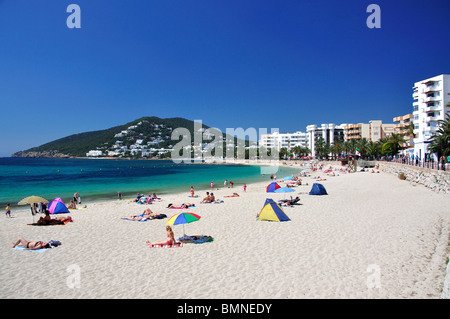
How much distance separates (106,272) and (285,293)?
5.04 m

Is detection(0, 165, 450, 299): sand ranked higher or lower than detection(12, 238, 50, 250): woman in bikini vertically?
lower

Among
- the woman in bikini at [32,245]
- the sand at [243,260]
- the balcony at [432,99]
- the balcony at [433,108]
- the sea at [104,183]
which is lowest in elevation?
the sea at [104,183]

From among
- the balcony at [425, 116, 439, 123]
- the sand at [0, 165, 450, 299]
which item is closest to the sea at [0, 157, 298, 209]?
the sand at [0, 165, 450, 299]

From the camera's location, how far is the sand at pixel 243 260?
6.59 meters

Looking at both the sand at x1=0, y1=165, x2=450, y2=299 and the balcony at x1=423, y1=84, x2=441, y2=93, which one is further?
the balcony at x1=423, y1=84, x2=441, y2=93

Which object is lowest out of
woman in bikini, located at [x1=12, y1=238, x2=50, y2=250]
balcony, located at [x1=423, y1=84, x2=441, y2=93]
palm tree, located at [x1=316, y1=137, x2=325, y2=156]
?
woman in bikini, located at [x1=12, y1=238, x2=50, y2=250]

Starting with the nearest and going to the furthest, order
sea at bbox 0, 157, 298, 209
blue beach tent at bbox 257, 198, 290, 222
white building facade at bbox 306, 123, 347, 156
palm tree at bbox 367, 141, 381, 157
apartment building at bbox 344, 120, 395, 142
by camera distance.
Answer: blue beach tent at bbox 257, 198, 290, 222 < sea at bbox 0, 157, 298, 209 < palm tree at bbox 367, 141, 381, 157 < apartment building at bbox 344, 120, 395, 142 < white building facade at bbox 306, 123, 347, 156

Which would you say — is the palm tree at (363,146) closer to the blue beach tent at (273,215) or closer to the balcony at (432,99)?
the balcony at (432,99)

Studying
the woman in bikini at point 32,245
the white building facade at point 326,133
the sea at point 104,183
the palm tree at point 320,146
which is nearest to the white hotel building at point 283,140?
the white building facade at point 326,133

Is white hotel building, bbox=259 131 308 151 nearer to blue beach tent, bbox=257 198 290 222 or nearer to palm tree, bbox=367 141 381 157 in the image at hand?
palm tree, bbox=367 141 381 157

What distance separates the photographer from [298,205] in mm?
18266

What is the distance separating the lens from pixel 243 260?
850cm

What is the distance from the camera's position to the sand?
659cm

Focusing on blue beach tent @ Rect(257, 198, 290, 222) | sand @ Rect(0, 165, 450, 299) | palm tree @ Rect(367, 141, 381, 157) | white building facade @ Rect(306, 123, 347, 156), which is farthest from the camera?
white building facade @ Rect(306, 123, 347, 156)
